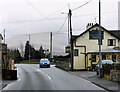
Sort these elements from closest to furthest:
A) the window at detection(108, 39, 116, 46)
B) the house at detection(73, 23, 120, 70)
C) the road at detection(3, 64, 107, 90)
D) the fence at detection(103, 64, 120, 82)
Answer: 1. the road at detection(3, 64, 107, 90)
2. the fence at detection(103, 64, 120, 82)
3. the house at detection(73, 23, 120, 70)
4. the window at detection(108, 39, 116, 46)

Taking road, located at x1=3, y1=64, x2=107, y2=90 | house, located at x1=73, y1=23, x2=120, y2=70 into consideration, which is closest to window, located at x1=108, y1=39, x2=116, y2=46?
house, located at x1=73, y1=23, x2=120, y2=70

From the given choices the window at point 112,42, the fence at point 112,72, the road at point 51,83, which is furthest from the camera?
the window at point 112,42

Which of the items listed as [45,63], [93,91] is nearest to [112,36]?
[45,63]

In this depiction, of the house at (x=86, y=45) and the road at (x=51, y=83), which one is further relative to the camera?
the house at (x=86, y=45)

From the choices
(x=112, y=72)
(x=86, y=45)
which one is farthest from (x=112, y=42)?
(x=112, y=72)

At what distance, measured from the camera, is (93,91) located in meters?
15.1

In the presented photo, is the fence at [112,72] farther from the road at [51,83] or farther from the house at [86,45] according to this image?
the house at [86,45]

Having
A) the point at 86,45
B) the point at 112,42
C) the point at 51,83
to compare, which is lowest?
the point at 51,83

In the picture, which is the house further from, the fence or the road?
the fence

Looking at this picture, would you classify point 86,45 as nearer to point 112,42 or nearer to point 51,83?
point 112,42

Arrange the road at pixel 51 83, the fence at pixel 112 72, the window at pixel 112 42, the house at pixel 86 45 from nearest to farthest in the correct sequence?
1. the road at pixel 51 83
2. the fence at pixel 112 72
3. the house at pixel 86 45
4. the window at pixel 112 42

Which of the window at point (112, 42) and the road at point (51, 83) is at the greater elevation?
the window at point (112, 42)

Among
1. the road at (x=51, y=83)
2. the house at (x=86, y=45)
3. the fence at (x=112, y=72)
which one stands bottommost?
the road at (x=51, y=83)

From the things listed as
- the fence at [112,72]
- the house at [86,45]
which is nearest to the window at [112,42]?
the house at [86,45]
